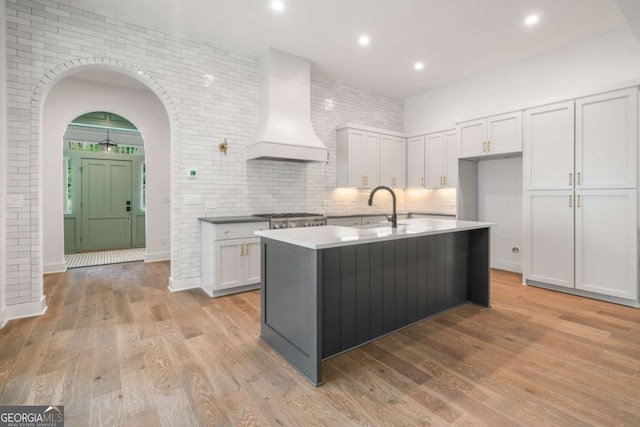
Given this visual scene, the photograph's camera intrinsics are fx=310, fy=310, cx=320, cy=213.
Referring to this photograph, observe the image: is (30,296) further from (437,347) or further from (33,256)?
(437,347)

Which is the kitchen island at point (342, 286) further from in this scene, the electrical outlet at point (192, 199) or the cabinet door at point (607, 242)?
the electrical outlet at point (192, 199)

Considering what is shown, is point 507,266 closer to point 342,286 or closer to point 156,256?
point 342,286

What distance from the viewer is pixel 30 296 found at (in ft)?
10.5

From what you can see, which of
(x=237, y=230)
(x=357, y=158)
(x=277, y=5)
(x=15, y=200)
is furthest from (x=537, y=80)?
(x=15, y=200)

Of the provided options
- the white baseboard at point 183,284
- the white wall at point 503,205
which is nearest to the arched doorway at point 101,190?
the white baseboard at point 183,284

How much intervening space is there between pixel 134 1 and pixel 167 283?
3.49m

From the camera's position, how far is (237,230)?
3963 millimetres

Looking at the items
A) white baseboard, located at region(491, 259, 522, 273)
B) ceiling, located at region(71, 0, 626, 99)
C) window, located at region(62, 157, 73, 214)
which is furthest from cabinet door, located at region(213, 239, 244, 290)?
window, located at region(62, 157, 73, 214)

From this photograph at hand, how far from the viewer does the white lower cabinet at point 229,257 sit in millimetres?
3838

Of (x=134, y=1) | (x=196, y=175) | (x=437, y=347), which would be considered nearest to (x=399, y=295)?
(x=437, y=347)

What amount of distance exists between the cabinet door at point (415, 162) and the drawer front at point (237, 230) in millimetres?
3321

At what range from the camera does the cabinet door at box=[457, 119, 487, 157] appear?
4.85 meters

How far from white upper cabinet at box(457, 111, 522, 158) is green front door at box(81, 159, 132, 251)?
24.6ft

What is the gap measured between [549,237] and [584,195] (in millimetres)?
652
